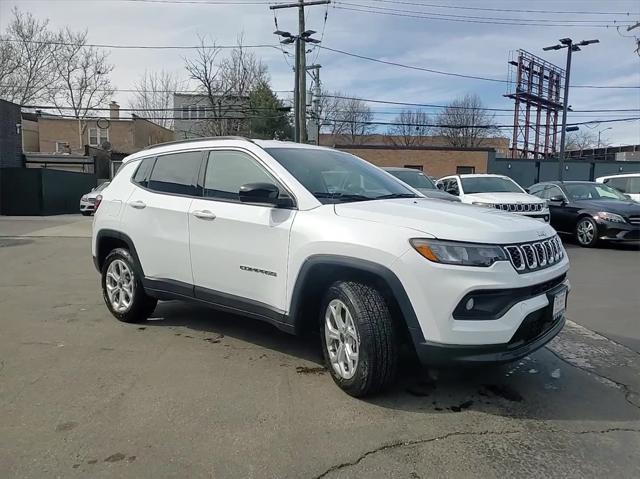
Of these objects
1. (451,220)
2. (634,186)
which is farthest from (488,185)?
(451,220)

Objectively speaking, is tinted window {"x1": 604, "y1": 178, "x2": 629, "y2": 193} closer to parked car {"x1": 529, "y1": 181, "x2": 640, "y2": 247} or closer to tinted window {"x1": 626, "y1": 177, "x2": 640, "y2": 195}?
tinted window {"x1": 626, "y1": 177, "x2": 640, "y2": 195}

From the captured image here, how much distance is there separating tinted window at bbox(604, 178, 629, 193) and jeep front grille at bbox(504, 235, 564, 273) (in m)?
13.8

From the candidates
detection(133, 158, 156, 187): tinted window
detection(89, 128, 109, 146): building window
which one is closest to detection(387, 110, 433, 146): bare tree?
detection(89, 128, 109, 146): building window

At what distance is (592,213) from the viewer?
12.0 m

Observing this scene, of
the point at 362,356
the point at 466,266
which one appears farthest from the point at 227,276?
the point at 466,266

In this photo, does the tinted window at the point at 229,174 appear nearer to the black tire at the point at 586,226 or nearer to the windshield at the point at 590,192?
the black tire at the point at 586,226

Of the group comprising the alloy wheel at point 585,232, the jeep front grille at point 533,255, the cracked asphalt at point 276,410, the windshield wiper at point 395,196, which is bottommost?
the cracked asphalt at point 276,410

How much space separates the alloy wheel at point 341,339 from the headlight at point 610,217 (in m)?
10.0

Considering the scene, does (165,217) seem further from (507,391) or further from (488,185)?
(488,185)

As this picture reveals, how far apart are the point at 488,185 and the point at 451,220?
32.7ft

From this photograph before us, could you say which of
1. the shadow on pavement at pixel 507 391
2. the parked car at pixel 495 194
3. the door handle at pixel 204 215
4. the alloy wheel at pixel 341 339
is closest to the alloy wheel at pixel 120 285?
the door handle at pixel 204 215

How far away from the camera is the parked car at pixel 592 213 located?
38.0 ft

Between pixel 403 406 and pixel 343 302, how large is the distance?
0.81 m

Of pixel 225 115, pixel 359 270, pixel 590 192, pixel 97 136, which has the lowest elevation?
pixel 359 270
